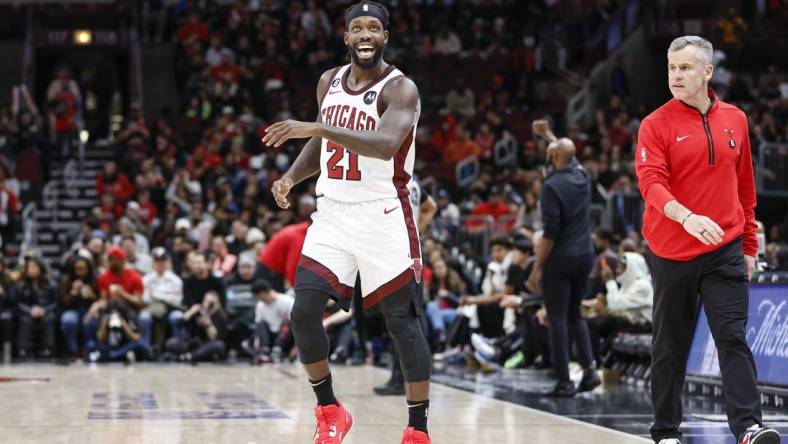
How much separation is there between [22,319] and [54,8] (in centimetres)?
1611

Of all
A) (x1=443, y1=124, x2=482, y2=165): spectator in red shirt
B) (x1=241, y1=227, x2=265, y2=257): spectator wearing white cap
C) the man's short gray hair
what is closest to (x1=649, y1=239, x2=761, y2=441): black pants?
the man's short gray hair

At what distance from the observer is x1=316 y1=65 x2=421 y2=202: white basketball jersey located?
611 cm

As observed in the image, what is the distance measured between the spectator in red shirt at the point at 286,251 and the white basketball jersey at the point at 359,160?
21.7 ft

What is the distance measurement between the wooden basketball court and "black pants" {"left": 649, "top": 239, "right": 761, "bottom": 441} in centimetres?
83

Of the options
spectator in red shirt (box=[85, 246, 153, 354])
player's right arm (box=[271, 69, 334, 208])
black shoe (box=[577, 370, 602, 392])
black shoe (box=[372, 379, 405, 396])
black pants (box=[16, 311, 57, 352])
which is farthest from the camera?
black pants (box=[16, 311, 57, 352])

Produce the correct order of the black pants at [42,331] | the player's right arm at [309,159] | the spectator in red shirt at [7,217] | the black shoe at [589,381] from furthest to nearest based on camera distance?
the spectator in red shirt at [7,217] → the black pants at [42,331] → the black shoe at [589,381] → the player's right arm at [309,159]

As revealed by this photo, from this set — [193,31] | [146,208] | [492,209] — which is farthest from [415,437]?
[193,31]

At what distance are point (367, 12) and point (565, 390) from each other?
4.35 metres

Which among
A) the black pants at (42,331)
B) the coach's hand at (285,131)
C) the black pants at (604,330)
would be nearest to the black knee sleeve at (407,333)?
the coach's hand at (285,131)

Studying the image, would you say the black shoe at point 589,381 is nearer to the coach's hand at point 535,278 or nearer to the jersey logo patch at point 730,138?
the coach's hand at point 535,278

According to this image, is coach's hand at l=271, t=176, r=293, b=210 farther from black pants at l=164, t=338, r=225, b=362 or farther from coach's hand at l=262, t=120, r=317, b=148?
black pants at l=164, t=338, r=225, b=362

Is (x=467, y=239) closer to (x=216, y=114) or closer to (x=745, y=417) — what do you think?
(x=216, y=114)

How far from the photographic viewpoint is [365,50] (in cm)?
619

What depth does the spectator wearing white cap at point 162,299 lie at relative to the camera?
16.1 metres
